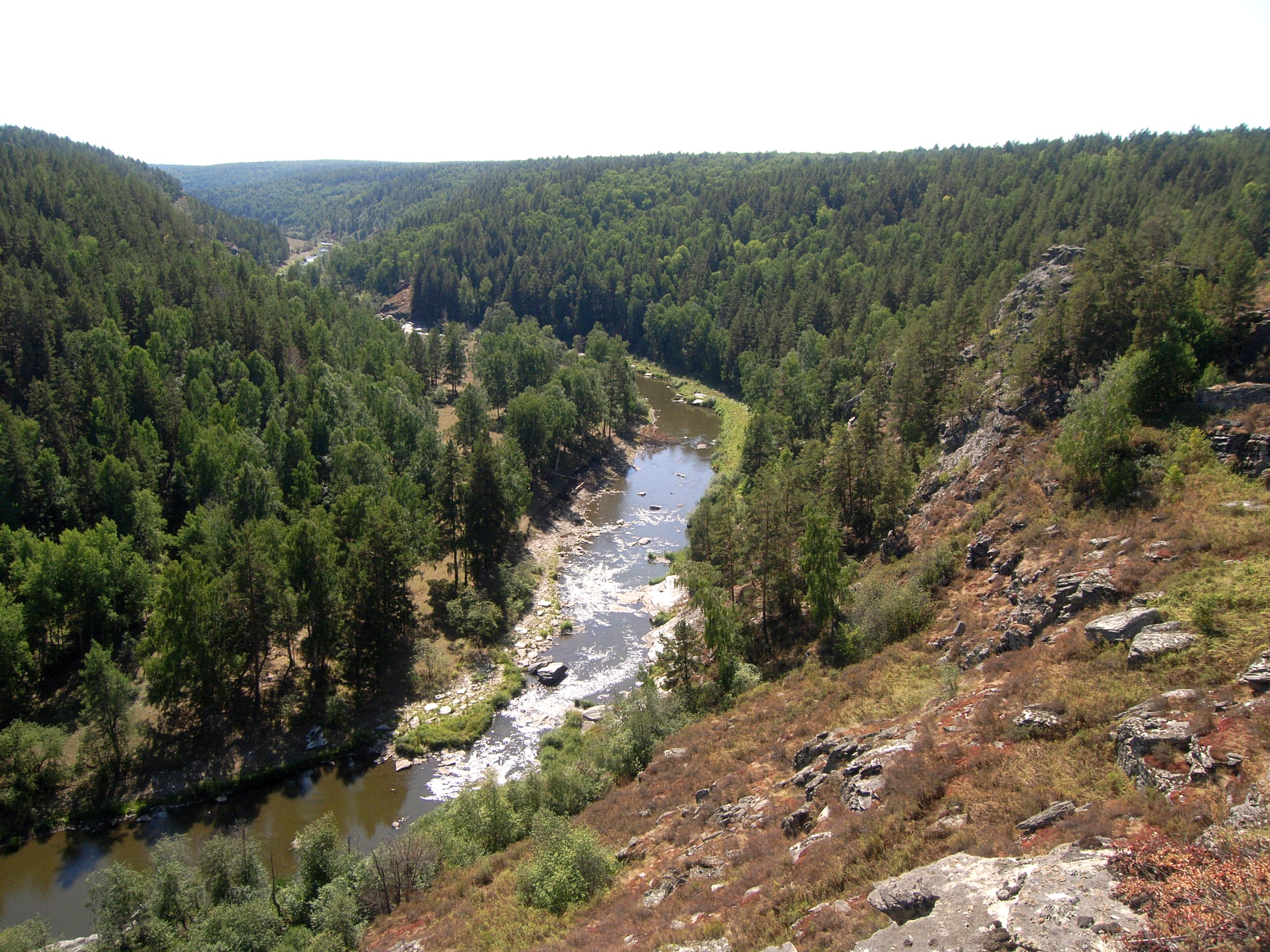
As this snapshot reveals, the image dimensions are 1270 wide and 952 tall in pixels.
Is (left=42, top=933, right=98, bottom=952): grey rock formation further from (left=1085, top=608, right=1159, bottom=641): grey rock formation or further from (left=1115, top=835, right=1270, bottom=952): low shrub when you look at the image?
(left=1085, top=608, right=1159, bottom=641): grey rock formation

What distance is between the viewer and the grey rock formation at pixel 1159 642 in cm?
2039

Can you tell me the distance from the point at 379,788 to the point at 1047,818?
33.7 m

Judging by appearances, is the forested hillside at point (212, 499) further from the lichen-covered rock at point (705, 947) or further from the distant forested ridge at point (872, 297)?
the lichen-covered rock at point (705, 947)

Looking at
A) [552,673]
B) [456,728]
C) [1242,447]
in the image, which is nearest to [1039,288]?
[1242,447]

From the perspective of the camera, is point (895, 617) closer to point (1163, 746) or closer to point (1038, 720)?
point (1038, 720)

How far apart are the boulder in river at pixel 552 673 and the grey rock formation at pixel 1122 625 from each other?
106 feet

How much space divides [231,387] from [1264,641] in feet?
287

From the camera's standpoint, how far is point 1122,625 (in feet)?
75.2

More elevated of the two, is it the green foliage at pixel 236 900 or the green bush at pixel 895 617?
the green bush at pixel 895 617

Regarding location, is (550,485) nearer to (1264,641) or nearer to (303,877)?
(303,877)

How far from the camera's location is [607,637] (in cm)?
5156

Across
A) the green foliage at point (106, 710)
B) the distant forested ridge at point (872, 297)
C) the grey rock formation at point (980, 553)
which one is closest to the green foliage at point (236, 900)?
the green foliage at point (106, 710)

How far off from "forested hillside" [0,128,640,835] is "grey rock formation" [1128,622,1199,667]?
39.2 meters

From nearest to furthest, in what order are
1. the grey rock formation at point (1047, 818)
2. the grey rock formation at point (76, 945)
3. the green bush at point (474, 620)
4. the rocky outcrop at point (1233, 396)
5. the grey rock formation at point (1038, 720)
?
the grey rock formation at point (1047, 818), the grey rock formation at point (1038, 720), the grey rock formation at point (76, 945), the rocky outcrop at point (1233, 396), the green bush at point (474, 620)
